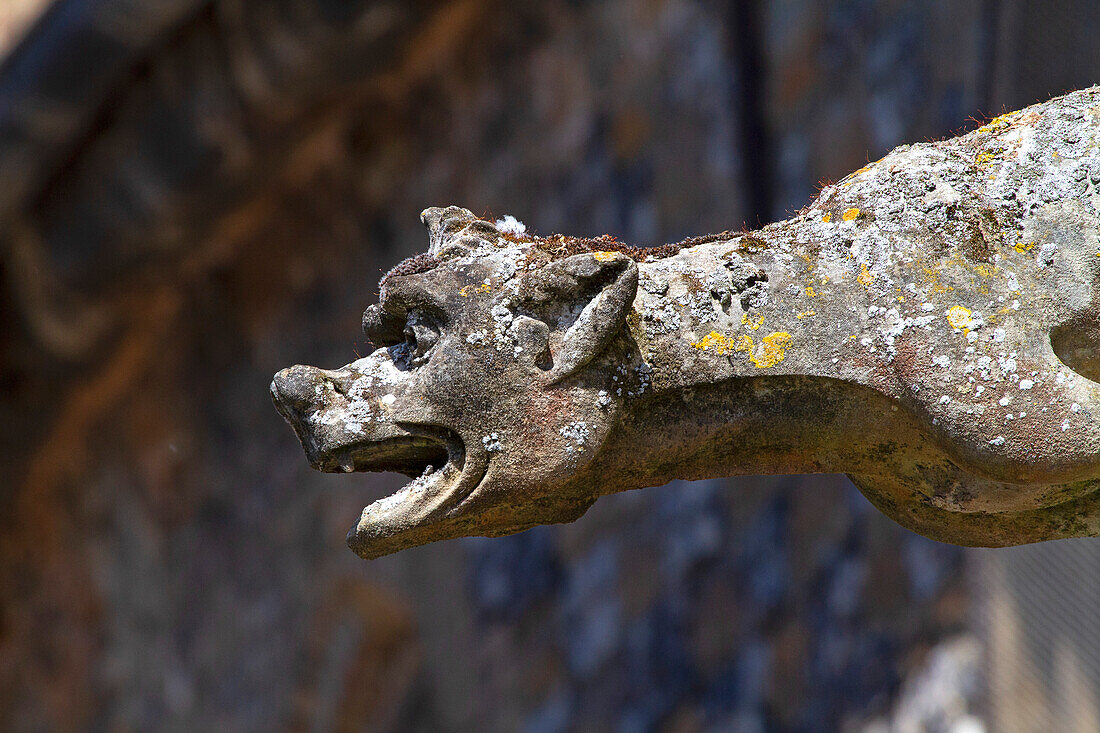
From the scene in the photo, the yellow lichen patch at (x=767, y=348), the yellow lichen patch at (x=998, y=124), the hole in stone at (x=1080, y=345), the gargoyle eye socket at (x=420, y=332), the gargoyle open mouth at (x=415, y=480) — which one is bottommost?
the gargoyle open mouth at (x=415, y=480)

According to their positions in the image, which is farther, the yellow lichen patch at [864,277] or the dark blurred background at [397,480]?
the dark blurred background at [397,480]

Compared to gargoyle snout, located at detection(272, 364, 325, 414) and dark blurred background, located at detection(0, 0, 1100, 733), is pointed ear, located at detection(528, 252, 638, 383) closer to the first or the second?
gargoyle snout, located at detection(272, 364, 325, 414)

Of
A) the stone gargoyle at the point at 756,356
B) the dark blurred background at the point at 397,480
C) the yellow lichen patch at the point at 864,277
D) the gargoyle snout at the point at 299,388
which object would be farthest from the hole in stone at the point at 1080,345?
the dark blurred background at the point at 397,480

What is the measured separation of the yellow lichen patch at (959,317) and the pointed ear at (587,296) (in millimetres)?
295

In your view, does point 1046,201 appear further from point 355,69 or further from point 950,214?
point 355,69

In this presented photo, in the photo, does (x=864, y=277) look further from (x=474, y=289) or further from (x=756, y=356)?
(x=474, y=289)

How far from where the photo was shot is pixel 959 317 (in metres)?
1.03

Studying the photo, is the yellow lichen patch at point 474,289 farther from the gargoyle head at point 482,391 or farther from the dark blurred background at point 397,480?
the dark blurred background at point 397,480

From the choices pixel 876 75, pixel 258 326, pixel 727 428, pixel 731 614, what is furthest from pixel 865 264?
pixel 258 326

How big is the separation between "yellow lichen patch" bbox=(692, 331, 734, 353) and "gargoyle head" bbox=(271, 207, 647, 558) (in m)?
0.06

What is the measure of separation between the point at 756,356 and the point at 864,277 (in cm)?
13

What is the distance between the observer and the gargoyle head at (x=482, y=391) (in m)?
1.03

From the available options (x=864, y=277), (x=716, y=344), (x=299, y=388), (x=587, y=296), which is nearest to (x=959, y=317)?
(x=864, y=277)

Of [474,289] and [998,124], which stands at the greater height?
[998,124]
